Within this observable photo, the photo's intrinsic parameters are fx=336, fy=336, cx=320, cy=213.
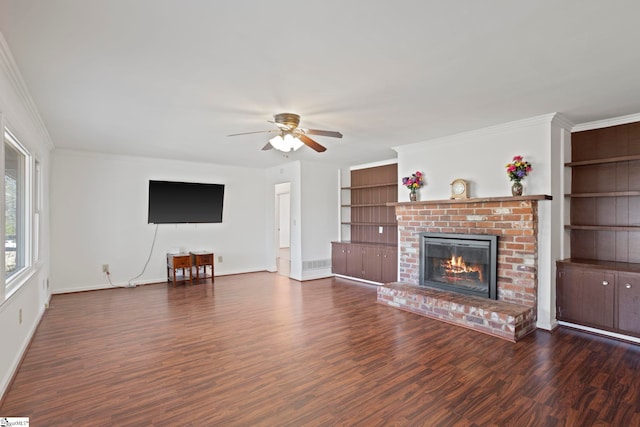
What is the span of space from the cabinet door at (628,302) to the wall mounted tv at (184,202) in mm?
6451

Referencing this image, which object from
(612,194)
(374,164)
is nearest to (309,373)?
(612,194)

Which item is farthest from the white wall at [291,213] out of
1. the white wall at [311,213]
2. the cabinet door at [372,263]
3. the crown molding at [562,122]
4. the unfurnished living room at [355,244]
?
the crown molding at [562,122]

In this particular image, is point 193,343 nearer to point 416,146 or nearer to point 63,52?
point 63,52

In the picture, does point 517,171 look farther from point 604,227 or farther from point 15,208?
point 15,208

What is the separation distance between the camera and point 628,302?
11.2 ft

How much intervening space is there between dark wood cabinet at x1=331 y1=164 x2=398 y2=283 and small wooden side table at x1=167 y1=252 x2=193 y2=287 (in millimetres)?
2895

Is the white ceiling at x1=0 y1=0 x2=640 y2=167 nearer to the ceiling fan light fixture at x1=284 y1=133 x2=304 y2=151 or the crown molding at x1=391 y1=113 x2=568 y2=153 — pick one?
the crown molding at x1=391 y1=113 x2=568 y2=153

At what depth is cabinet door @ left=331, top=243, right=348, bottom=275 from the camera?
271 inches

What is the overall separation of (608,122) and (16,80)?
5.88 metres

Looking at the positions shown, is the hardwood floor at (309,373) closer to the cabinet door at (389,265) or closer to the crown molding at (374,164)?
the cabinet door at (389,265)

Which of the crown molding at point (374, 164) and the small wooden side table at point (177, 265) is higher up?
the crown molding at point (374, 164)

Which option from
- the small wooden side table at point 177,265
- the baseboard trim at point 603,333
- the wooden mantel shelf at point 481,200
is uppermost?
the wooden mantel shelf at point 481,200

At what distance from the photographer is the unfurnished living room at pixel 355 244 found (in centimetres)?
213

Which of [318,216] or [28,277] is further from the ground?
[318,216]
